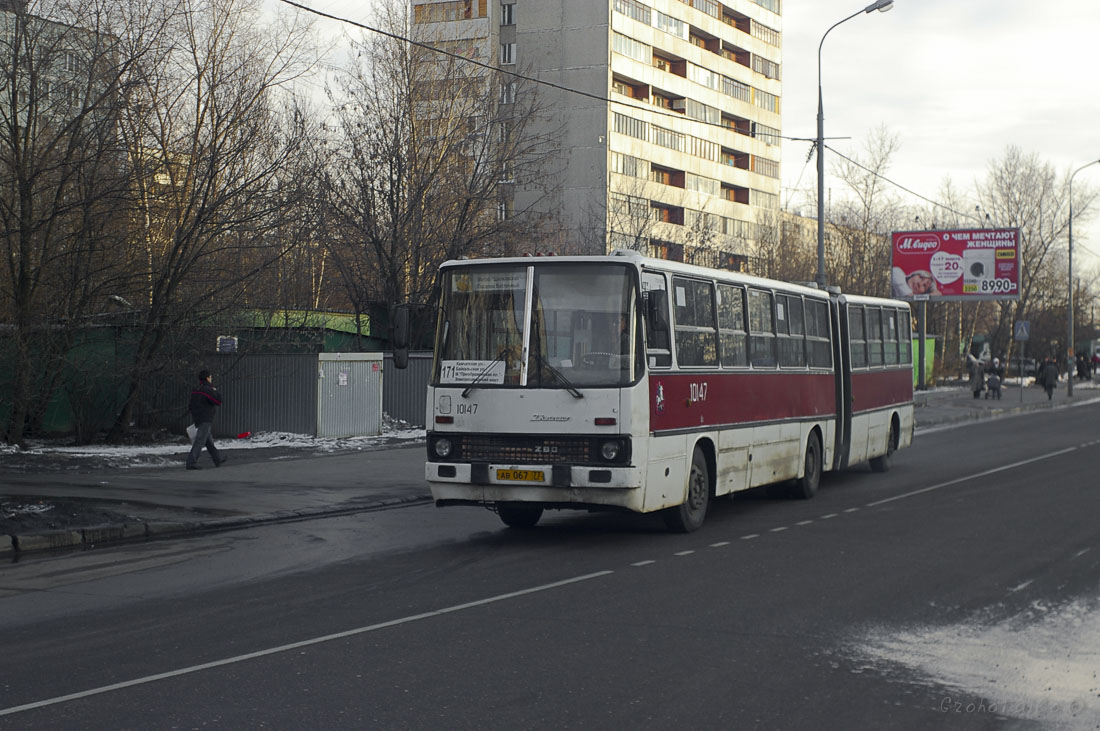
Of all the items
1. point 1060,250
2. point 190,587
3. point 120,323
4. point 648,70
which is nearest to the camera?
point 190,587

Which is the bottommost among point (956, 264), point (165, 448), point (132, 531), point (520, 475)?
point (132, 531)

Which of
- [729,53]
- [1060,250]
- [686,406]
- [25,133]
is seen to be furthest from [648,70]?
[686,406]

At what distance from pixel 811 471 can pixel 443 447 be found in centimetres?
683

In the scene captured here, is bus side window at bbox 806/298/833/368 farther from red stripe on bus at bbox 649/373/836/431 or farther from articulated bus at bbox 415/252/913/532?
articulated bus at bbox 415/252/913/532

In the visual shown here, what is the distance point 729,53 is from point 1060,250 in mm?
31967

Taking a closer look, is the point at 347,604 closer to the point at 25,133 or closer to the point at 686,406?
the point at 686,406

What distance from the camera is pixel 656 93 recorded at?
291ft

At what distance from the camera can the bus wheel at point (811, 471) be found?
16938 millimetres

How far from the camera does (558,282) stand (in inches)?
479

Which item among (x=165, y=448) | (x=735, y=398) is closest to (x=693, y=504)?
(x=735, y=398)

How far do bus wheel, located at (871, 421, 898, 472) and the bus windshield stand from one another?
10458 millimetres

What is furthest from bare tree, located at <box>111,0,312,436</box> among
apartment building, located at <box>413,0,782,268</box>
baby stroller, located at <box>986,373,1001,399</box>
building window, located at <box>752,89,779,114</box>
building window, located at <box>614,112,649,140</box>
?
building window, located at <box>752,89,779,114</box>

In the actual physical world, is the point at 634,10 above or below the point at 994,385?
above

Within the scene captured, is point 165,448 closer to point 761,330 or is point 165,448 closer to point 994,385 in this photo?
point 761,330
